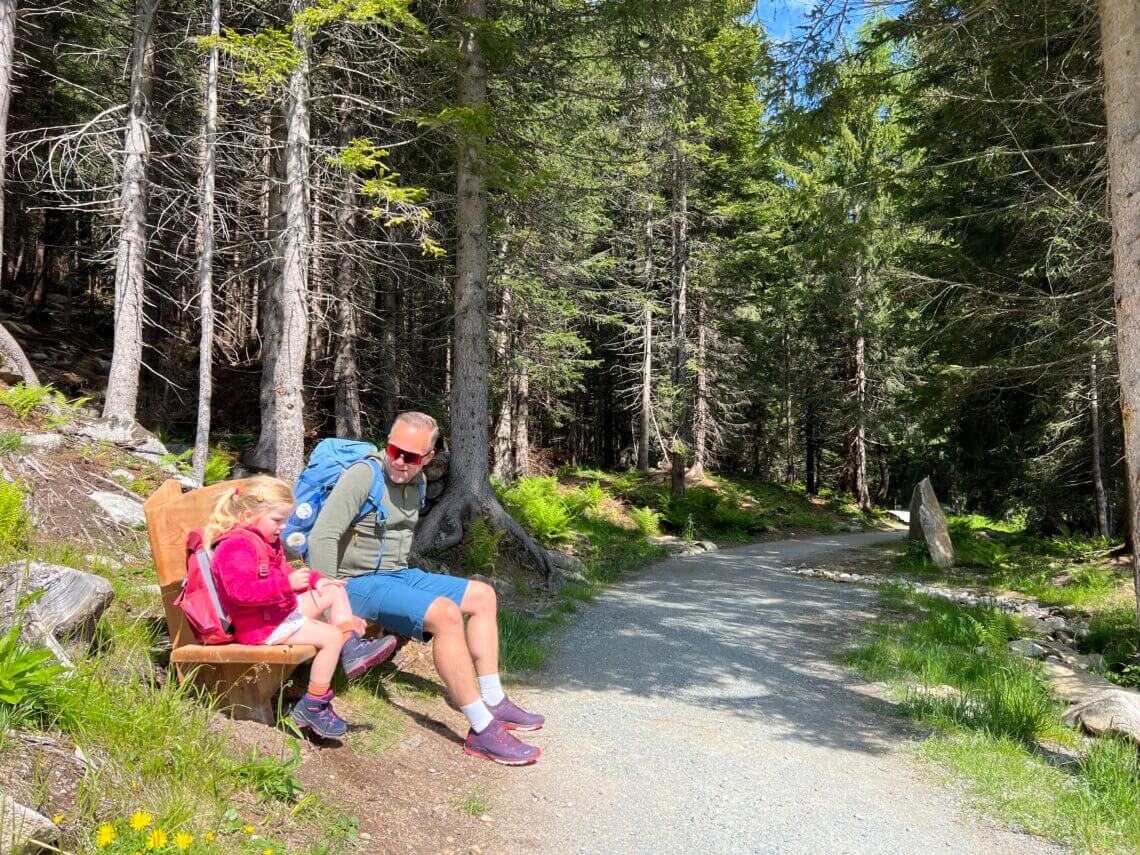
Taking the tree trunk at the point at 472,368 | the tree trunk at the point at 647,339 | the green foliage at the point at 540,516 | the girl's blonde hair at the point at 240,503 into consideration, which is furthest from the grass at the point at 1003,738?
the tree trunk at the point at 647,339

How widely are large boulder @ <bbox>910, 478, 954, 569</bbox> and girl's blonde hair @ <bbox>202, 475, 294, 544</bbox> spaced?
13489mm

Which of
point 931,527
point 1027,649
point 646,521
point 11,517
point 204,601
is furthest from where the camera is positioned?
point 646,521

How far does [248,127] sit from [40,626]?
34.5 feet

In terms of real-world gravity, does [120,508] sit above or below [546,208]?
below

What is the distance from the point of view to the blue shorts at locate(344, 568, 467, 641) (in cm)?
399

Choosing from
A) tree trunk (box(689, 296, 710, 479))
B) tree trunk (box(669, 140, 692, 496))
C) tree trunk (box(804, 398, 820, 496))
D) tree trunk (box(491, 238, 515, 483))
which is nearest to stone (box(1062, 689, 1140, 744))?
tree trunk (box(491, 238, 515, 483))

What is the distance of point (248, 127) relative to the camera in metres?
11.2

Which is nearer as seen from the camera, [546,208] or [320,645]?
[320,645]

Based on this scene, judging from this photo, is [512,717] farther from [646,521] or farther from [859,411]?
[859,411]

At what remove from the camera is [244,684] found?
3.44 m

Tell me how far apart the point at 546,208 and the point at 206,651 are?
8913 millimetres

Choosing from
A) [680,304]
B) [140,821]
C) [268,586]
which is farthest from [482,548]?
[680,304]

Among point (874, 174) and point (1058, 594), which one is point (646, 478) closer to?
point (1058, 594)

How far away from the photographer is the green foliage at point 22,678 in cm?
244
